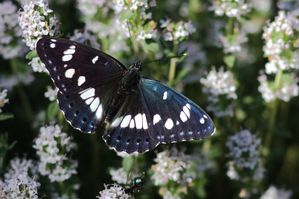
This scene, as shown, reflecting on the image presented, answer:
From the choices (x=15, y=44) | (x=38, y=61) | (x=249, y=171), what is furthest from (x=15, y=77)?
(x=249, y=171)

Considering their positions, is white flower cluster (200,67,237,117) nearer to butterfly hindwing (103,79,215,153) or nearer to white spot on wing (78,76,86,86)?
butterfly hindwing (103,79,215,153)

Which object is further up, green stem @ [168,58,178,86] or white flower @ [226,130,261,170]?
green stem @ [168,58,178,86]

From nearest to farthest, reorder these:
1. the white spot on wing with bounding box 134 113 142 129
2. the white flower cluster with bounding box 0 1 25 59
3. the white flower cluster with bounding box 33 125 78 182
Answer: the white spot on wing with bounding box 134 113 142 129
the white flower cluster with bounding box 33 125 78 182
the white flower cluster with bounding box 0 1 25 59

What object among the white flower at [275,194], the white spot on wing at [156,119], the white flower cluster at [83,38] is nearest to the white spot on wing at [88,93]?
the white spot on wing at [156,119]

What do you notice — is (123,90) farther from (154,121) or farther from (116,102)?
Answer: (154,121)

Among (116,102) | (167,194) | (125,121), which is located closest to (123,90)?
(116,102)

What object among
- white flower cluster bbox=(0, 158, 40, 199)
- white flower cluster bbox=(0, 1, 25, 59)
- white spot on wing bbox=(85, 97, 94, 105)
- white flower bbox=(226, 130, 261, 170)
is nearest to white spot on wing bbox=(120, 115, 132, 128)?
white spot on wing bbox=(85, 97, 94, 105)

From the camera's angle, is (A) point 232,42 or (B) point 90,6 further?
(B) point 90,6
